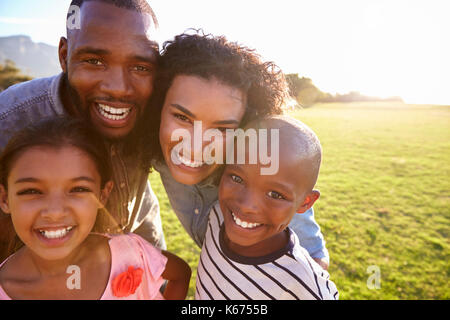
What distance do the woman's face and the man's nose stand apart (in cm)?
34

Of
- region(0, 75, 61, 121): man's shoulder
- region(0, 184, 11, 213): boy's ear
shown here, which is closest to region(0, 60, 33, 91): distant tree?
region(0, 75, 61, 121): man's shoulder

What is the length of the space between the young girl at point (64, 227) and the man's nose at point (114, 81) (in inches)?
12.3

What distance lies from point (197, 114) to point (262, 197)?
24.5 inches

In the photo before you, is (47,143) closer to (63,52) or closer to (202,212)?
(63,52)

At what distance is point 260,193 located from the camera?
1.54 meters

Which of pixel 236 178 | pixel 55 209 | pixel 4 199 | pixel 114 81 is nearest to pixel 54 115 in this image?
pixel 114 81

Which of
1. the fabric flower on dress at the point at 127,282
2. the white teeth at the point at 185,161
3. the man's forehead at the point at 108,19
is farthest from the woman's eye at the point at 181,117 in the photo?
the fabric flower on dress at the point at 127,282

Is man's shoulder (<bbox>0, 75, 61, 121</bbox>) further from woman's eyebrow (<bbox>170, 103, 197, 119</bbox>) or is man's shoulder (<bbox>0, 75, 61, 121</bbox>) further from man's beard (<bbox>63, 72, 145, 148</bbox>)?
woman's eyebrow (<bbox>170, 103, 197, 119</bbox>)

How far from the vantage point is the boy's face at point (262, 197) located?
150 centimetres

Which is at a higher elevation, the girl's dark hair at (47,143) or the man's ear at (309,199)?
the girl's dark hair at (47,143)

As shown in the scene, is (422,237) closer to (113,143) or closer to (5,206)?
(113,143)

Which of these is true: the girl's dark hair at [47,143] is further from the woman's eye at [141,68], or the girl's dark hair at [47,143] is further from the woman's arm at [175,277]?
the woman's arm at [175,277]

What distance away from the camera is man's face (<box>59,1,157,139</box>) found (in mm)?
1769

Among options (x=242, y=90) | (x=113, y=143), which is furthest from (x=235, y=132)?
(x=113, y=143)
